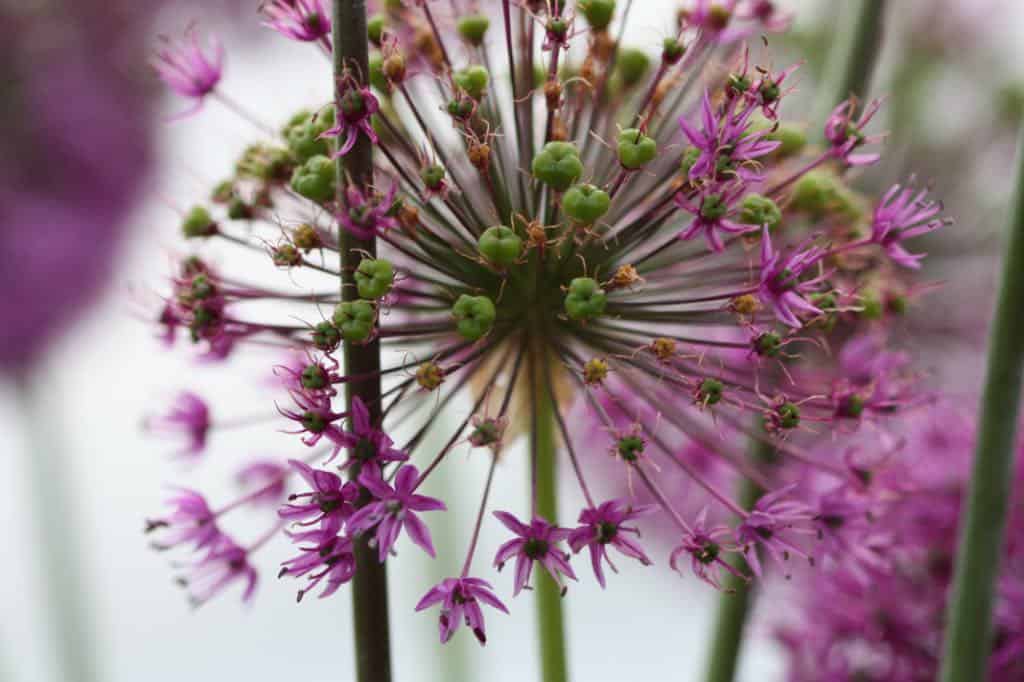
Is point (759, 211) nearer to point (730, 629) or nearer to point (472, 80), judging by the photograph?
point (472, 80)

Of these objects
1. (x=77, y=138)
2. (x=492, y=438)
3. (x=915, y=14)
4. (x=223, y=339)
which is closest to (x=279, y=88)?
(x=77, y=138)

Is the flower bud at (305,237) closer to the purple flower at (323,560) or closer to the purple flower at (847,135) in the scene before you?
the purple flower at (323,560)

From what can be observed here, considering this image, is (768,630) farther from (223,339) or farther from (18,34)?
(18,34)

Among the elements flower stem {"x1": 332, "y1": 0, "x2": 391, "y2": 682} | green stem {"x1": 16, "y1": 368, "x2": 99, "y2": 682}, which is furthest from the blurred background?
flower stem {"x1": 332, "y1": 0, "x2": 391, "y2": 682}

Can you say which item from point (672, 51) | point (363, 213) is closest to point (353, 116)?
point (363, 213)

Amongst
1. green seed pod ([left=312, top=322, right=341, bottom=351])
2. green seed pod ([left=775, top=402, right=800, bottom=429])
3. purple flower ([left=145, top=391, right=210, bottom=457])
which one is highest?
green seed pod ([left=312, top=322, right=341, bottom=351])

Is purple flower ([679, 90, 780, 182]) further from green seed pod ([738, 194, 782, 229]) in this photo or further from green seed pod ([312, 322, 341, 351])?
green seed pod ([312, 322, 341, 351])
